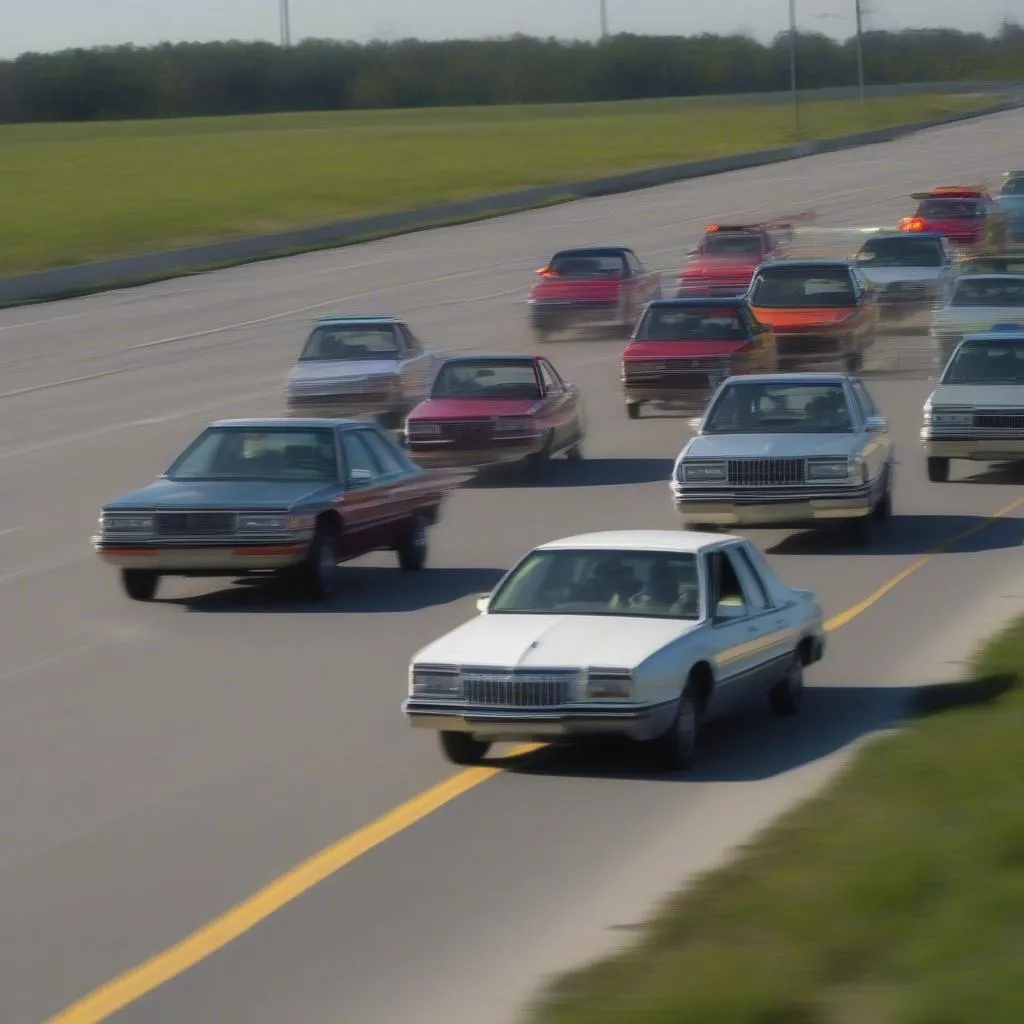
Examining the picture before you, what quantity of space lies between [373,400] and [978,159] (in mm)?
64375

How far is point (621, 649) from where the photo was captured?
1097 cm

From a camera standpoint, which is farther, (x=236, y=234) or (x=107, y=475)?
(x=236, y=234)

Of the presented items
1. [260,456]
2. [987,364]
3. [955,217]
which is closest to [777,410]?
[987,364]

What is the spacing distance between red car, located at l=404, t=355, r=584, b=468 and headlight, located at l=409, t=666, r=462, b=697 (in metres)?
13.4

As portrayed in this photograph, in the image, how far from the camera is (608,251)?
132 feet

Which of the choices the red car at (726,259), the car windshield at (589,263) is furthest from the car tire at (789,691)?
the red car at (726,259)

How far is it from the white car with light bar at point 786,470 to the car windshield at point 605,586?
7.49 metres

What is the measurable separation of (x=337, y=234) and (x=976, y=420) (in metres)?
40.9

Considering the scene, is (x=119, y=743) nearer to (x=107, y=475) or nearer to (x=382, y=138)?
(x=107, y=475)

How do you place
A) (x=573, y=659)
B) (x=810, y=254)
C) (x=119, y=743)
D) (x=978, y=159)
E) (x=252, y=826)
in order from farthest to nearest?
(x=978, y=159)
(x=810, y=254)
(x=119, y=743)
(x=573, y=659)
(x=252, y=826)

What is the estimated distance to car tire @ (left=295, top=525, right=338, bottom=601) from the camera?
16891mm

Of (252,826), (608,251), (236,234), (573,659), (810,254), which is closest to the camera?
(252,826)

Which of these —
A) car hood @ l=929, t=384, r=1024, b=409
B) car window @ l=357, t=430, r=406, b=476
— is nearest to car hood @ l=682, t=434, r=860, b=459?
car window @ l=357, t=430, r=406, b=476

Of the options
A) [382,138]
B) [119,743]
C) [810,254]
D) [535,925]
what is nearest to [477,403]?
[119,743]
